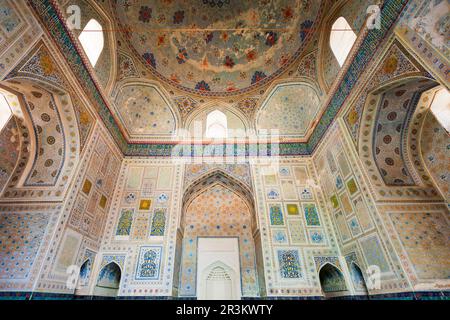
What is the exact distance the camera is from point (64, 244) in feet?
16.6

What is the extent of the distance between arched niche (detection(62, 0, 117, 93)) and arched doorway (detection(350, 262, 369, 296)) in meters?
8.87

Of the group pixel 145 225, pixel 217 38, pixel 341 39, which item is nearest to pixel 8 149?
pixel 145 225

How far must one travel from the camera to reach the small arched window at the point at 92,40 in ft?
19.1

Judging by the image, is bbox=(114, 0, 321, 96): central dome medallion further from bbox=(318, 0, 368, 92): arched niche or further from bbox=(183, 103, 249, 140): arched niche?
bbox=(183, 103, 249, 140): arched niche

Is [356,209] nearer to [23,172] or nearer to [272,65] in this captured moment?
[272,65]

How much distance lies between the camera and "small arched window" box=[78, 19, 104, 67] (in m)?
5.83

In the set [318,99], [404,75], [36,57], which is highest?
[318,99]

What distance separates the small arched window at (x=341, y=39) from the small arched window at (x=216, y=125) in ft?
14.8

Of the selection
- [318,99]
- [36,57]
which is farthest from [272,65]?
[36,57]

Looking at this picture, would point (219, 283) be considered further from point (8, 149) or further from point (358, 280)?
point (8, 149)

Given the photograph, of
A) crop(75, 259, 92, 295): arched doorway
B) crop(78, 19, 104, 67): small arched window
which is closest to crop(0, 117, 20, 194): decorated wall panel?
crop(78, 19, 104, 67): small arched window

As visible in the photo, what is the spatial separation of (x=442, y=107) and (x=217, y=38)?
6876 mm

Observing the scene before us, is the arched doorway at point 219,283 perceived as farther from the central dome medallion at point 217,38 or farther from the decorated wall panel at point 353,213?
the central dome medallion at point 217,38
